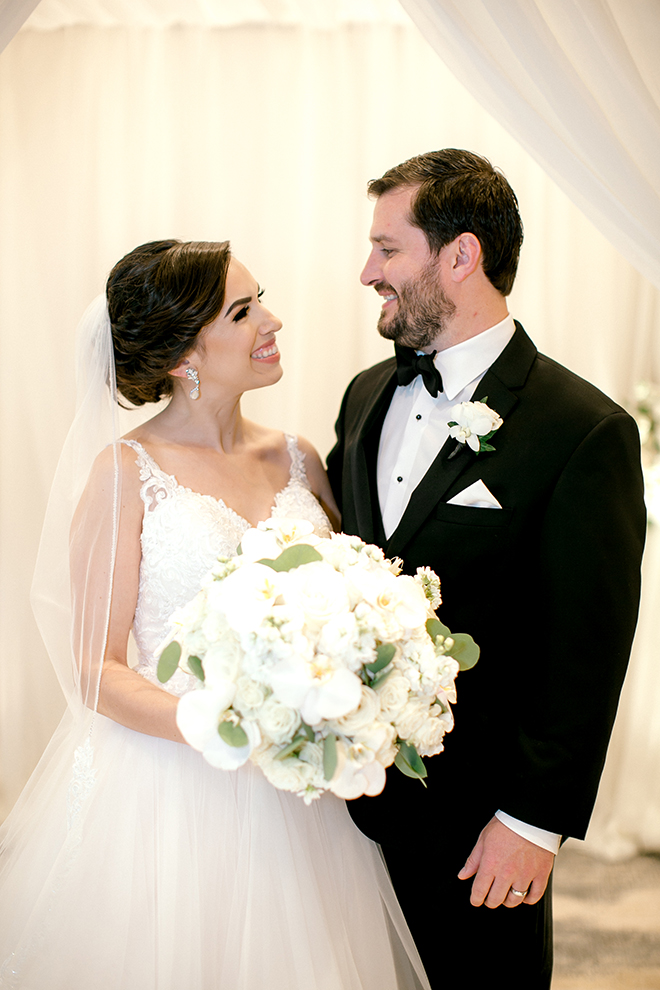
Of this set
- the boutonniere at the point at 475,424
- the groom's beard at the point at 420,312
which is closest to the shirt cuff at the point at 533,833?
the boutonniere at the point at 475,424

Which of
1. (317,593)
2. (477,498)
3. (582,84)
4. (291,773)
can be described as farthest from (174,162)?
(291,773)

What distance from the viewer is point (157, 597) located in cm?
201

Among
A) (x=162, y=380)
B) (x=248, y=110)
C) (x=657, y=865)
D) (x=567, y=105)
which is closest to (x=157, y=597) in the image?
(x=162, y=380)

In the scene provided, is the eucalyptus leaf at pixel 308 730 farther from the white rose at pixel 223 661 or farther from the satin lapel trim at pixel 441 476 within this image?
the satin lapel trim at pixel 441 476

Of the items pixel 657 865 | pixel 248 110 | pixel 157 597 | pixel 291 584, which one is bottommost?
pixel 657 865

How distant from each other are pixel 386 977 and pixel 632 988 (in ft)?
4.33

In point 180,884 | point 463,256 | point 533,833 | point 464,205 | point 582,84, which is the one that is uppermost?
point 582,84

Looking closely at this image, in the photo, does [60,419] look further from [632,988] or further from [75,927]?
[632,988]

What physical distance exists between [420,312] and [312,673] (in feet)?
3.82

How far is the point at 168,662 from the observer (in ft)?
4.44

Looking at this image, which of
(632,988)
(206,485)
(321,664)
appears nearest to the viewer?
(321,664)

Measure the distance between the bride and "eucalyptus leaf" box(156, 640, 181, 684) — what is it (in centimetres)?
43

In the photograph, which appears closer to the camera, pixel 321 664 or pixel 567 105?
pixel 321 664

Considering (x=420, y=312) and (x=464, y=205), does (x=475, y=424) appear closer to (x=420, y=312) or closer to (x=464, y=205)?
(x=420, y=312)
